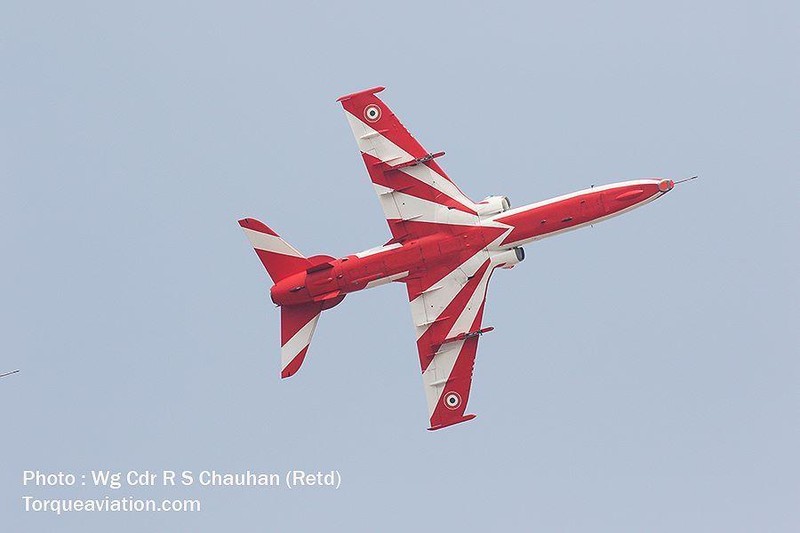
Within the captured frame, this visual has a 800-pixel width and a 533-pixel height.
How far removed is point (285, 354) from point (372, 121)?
7244mm

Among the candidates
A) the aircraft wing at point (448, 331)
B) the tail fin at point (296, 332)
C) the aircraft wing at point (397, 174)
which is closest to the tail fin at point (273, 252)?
the tail fin at point (296, 332)

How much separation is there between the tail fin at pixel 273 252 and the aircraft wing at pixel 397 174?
293cm

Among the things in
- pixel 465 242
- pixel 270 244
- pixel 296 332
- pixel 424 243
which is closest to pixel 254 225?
pixel 270 244

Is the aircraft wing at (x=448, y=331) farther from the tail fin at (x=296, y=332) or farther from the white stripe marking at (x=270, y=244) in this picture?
the white stripe marking at (x=270, y=244)

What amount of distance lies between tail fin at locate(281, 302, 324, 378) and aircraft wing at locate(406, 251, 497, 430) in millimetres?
2942

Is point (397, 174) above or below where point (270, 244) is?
above

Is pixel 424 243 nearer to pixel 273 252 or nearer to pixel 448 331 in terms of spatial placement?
pixel 448 331

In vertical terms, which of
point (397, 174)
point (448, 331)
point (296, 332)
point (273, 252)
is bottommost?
point (448, 331)

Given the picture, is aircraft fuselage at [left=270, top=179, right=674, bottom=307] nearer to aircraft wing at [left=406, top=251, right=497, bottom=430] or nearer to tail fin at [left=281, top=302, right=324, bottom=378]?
tail fin at [left=281, top=302, right=324, bottom=378]

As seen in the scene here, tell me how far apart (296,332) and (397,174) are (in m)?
5.46

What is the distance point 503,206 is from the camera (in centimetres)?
4772

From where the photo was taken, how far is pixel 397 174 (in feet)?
156

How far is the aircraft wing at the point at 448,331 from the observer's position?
47844 mm

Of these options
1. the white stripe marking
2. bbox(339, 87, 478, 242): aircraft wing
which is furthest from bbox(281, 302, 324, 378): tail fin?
bbox(339, 87, 478, 242): aircraft wing
